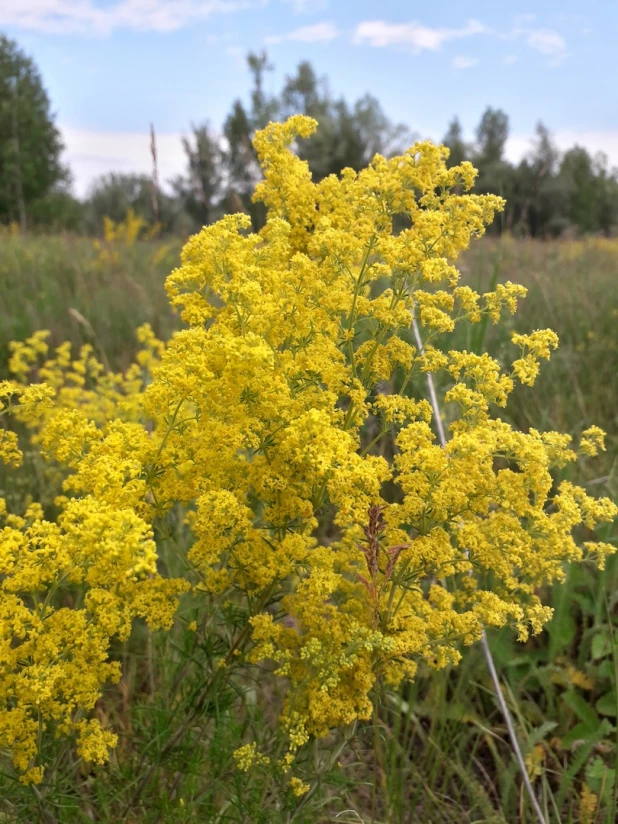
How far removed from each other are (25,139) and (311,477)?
38489 millimetres

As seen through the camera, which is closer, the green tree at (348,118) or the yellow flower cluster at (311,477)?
the yellow flower cluster at (311,477)

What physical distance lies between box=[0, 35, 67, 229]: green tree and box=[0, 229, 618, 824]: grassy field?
1132 inches

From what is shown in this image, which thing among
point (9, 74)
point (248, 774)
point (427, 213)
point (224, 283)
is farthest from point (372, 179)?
point (9, 74)

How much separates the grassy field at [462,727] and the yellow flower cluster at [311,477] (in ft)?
1.01

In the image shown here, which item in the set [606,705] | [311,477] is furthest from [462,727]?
[311,477]

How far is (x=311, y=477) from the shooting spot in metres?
1.49

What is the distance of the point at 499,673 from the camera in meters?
2.88

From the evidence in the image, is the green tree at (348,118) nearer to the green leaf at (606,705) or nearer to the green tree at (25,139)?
the green tree at (25,139)

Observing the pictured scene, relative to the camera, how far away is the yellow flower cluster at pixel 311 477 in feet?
4.79

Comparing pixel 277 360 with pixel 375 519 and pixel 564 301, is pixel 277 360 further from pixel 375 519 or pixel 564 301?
pixel 564 301

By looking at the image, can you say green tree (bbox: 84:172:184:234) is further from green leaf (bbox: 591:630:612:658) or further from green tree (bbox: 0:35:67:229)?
green leaf (bbox: 591:630:612:658)

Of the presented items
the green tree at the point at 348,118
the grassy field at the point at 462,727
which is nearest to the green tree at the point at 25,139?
the green tree at the point at 348,118

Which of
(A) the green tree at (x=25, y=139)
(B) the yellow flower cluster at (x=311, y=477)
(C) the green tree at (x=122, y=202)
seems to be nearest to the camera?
(B) the yellow flower cluster at (x=311, y=477)

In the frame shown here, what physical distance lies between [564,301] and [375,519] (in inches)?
192
